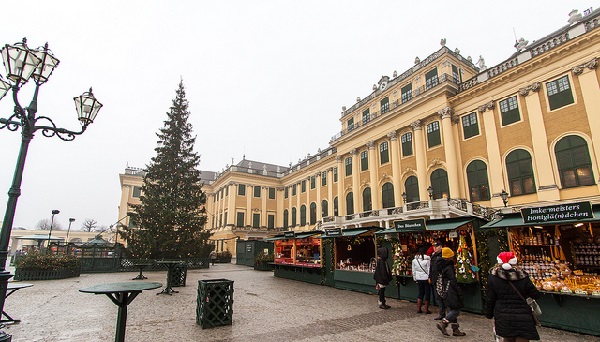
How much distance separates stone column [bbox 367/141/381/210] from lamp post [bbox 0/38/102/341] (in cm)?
2570

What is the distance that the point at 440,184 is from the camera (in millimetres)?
23578

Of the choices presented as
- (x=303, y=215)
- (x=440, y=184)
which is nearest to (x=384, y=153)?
(x=440, y=184)

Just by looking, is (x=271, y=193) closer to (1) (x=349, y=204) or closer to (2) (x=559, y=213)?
Result: (1) (x=349, y=204)

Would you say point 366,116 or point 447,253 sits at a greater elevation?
point 366,116

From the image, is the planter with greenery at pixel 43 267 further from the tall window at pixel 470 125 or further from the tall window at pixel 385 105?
the tall window at pixel 470 125

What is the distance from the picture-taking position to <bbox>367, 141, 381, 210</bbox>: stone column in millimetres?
28506

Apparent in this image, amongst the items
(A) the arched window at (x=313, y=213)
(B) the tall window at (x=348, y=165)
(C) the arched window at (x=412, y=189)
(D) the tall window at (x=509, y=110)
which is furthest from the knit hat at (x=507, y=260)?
(A) the arched window at (x=313, y=213)

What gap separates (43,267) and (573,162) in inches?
1183

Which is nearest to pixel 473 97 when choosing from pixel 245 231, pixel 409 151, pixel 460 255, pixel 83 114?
pixel 409 151

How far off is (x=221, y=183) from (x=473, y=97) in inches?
1562

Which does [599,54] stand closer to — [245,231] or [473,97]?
[473,97]

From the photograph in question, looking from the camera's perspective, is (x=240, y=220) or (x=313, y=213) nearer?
(x=313, y=213)

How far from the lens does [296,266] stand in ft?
53.0

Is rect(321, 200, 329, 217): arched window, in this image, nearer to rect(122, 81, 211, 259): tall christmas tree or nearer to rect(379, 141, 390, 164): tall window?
rect(379, 141, 390, 164): tall window
